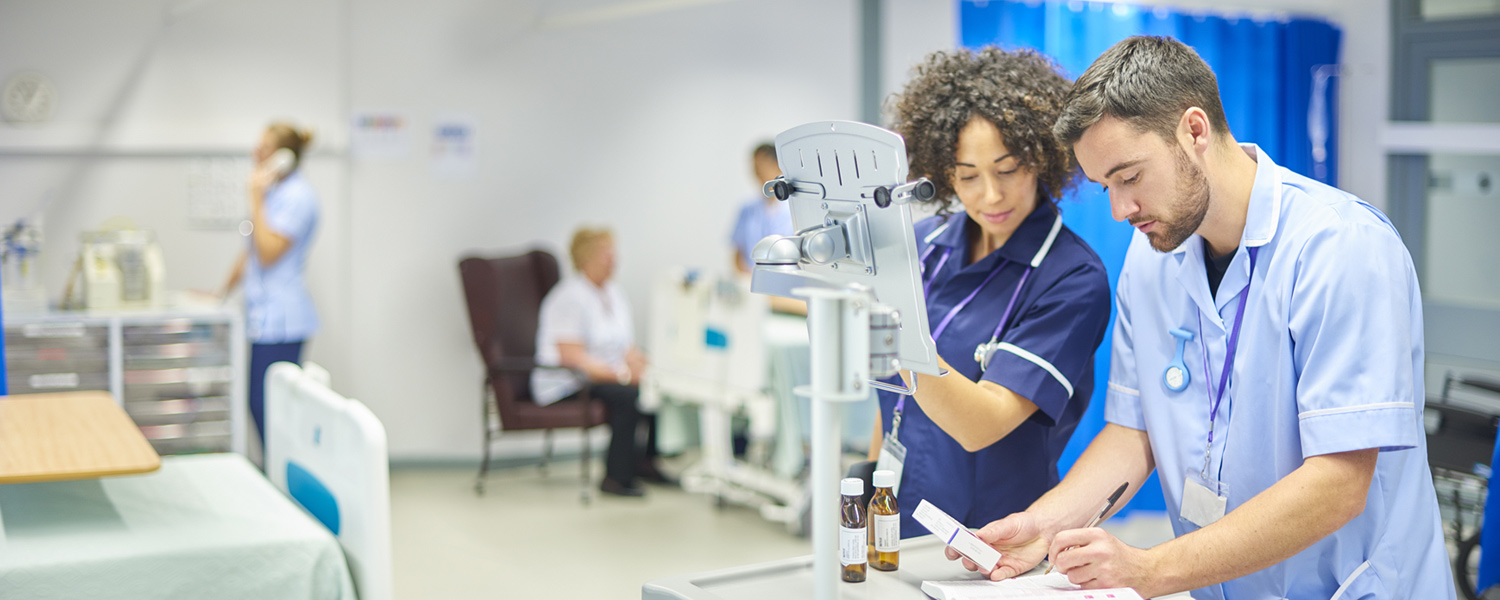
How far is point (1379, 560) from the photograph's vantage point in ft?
4.89

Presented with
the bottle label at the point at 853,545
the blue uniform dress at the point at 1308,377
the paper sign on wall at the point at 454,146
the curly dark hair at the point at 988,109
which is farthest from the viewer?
the paper sign on wall at the point at 454,146

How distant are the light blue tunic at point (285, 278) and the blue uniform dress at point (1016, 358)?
153 inches

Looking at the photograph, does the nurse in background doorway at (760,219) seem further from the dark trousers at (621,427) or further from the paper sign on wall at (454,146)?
the paper sign on wall at (454,146)

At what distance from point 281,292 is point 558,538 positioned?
1.73 m

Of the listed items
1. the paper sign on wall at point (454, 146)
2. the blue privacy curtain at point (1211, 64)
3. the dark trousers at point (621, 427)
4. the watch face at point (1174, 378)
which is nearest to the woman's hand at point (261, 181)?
the paper sign on wall at point (454, 146)

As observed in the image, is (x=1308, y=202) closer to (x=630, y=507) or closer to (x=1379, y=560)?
(x=1379, y=560)

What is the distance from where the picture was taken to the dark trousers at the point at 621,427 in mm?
5258

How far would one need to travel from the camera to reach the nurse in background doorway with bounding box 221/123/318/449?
16.6 feet

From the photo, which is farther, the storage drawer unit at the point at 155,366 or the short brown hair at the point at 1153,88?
the storage drawer unit at the point at 155,366

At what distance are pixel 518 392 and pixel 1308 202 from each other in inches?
170

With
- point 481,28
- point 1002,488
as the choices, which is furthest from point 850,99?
point 1002,488

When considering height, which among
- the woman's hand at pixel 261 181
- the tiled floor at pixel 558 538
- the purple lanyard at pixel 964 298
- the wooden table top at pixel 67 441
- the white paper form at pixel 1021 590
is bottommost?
the tiled floor at pixel 558 538

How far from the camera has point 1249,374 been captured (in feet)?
5.03

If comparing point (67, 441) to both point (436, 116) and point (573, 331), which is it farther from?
point (436, 116)
